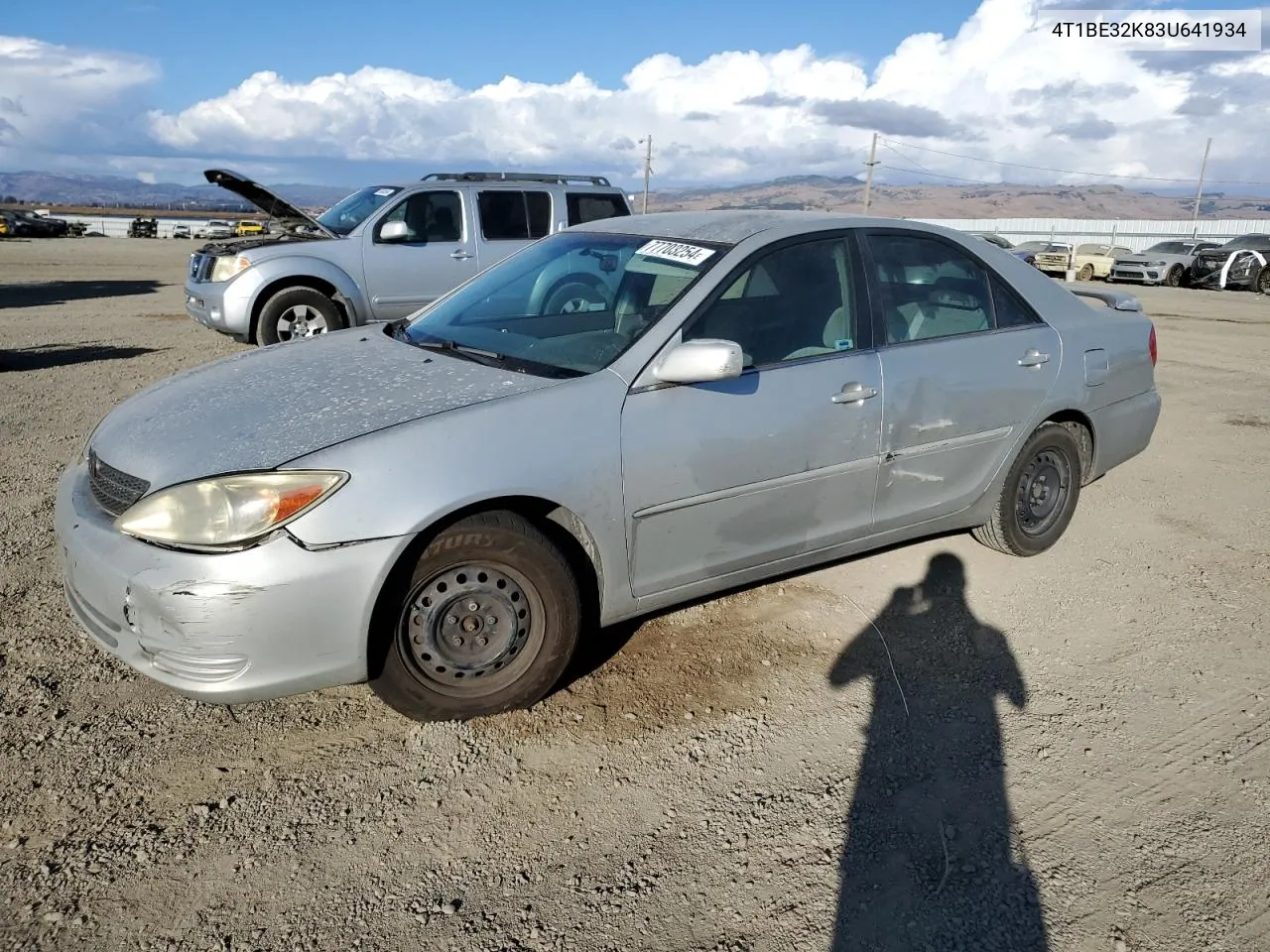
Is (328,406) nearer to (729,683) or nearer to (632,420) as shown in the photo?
(632,420)

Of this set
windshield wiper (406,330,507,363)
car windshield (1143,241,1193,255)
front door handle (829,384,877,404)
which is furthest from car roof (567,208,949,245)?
car windshield (1143,241,1193,255)

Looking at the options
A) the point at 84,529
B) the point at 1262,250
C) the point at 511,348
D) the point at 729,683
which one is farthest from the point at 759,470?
the point at 1262,250

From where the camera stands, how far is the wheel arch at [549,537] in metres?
2.79

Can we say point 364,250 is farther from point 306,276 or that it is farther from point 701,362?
point 701,362

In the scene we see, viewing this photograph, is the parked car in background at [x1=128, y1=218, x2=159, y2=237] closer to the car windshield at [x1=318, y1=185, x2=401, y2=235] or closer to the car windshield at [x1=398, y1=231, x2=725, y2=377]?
the car windshield at [x1=318, y1=185, x2=401, y2=235]

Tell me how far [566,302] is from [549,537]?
4.38 feet

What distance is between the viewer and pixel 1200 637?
391 centimetres

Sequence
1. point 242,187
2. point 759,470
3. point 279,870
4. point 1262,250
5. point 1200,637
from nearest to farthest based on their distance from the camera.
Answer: point 279,870 < point 759,470 < point 1200,637 < point 242,187 < point 1262,250

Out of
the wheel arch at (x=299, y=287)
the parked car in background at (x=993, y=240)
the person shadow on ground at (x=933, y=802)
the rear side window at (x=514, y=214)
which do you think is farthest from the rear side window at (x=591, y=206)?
the person shadow on ground at (x=933, y=802)

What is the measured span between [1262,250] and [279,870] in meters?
32.0

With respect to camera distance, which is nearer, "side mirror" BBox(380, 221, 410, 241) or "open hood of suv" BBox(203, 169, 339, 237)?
"open hood of suv" BBox(203, 169, 339, 237)

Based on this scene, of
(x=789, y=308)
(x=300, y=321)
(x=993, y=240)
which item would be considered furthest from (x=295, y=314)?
(x=993, y=240)

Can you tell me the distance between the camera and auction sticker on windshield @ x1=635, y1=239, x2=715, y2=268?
142 inches

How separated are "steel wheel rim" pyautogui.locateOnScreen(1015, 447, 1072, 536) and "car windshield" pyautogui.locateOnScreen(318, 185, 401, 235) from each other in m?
7.34
